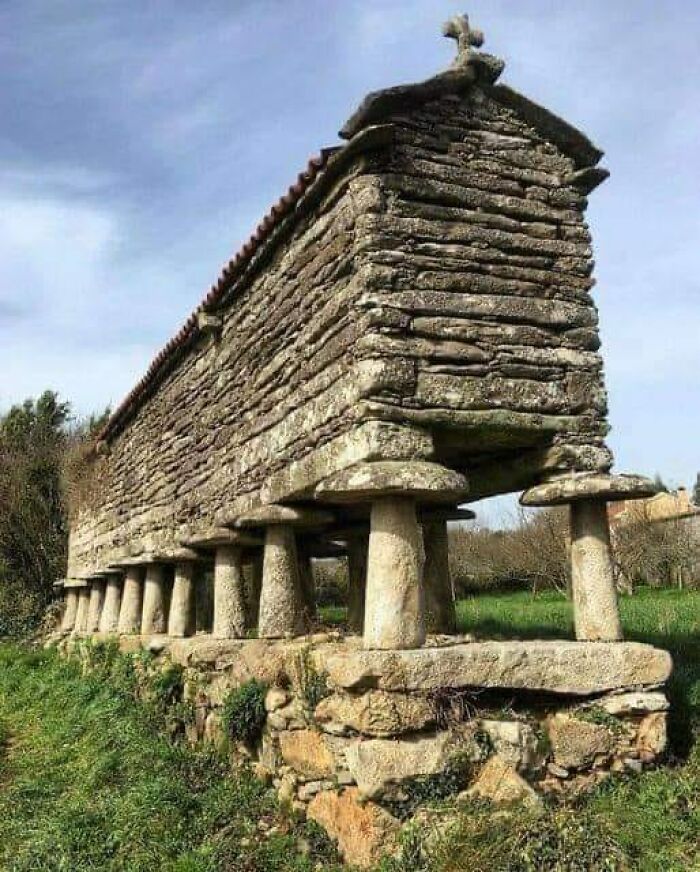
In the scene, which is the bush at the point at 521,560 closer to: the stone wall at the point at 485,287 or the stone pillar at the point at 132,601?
the stone pillar at the point at 132,601

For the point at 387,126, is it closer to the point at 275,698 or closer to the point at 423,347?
the point at 423,347

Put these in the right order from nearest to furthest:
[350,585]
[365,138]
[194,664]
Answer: [365,138]
[194,664]
[350,585]

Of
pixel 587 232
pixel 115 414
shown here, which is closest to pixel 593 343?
pixel 587 232

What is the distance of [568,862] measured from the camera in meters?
3.39

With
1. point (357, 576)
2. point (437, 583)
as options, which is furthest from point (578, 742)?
point (357, 576)

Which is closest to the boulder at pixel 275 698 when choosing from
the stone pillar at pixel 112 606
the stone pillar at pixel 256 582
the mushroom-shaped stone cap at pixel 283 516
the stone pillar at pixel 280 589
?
the stone pillar at pixel 280 589

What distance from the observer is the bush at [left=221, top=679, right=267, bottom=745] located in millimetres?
5105

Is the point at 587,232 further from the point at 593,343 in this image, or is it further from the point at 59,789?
the point at 59,789

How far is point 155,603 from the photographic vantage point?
9.38 meters

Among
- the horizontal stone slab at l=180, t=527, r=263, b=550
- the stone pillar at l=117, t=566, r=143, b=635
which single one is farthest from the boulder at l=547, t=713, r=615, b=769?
the stone pillar at l=117, t=566, r=143, b=635

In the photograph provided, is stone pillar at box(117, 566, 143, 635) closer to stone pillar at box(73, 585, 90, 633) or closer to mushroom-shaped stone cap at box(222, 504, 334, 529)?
stone pillar at box(73, 585, 90, 633)

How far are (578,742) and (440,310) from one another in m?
2.59

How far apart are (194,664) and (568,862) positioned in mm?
3778

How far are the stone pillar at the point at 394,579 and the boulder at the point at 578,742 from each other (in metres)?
0.89
